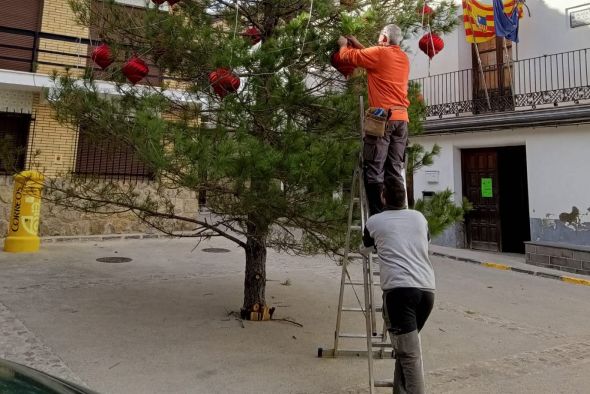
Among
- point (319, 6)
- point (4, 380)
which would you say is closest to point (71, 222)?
point (319, 6)

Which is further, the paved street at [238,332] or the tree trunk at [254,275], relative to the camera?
the tree trunk at [254,275]

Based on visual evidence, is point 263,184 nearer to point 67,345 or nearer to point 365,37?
point 365,37

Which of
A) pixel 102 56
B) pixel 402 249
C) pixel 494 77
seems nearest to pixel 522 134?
pixel 494 77

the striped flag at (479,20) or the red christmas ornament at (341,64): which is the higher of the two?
the striped flag at (479,20)

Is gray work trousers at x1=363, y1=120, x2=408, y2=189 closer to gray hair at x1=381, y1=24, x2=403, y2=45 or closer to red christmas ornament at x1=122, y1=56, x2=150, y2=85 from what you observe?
gray hair at x1=381, y1=24, x2=403, y2=45

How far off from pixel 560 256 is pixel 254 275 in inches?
328

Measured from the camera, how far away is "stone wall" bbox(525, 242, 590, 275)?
9820 millimetres

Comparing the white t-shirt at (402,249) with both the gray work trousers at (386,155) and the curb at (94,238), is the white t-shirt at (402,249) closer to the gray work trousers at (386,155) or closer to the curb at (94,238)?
the gray work trousers at (386,155)

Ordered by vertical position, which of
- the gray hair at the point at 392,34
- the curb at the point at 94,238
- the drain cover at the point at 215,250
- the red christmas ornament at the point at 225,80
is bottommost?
the drain cover at the point at 215,250

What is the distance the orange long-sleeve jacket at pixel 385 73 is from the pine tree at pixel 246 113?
332mm

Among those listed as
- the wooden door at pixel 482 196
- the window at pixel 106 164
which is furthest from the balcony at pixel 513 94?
the window at pixel 106 164

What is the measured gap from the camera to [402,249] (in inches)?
125

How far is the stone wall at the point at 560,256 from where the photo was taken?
9.82m

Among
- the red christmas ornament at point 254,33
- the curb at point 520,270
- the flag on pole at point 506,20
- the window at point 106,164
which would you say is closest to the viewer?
the red christmas ornament at point 254,33
